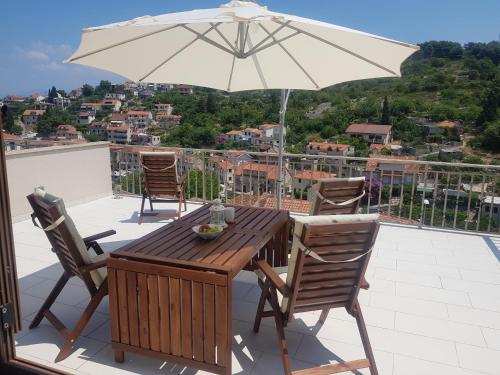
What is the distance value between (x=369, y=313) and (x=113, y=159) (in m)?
5.48

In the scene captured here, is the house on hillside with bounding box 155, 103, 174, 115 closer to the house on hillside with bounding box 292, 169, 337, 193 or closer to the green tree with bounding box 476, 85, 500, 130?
the house on hillside with bounding box 292, 169, 337, 193

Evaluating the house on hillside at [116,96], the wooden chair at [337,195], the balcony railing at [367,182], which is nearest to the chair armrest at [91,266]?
the wooden chair at [337,195]

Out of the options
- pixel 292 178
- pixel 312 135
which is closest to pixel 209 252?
pixel 292 178

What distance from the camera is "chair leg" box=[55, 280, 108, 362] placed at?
8.04 ft

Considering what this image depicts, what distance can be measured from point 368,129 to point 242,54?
622 inches

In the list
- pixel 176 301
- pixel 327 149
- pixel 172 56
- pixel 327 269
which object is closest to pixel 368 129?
pixel 327 149

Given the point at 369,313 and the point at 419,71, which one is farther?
the point at 419,71

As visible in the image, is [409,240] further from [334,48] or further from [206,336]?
[206,336]

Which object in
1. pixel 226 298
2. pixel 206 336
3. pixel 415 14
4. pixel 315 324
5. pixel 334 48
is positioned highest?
pixel 415 14

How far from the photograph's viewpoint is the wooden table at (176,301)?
2154 millimetres

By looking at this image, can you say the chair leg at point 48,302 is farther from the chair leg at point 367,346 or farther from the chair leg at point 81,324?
the chair leg at point 367,346

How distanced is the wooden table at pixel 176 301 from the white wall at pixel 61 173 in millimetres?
3749

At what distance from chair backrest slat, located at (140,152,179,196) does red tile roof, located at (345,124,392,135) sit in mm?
13624

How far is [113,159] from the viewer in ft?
23.4
